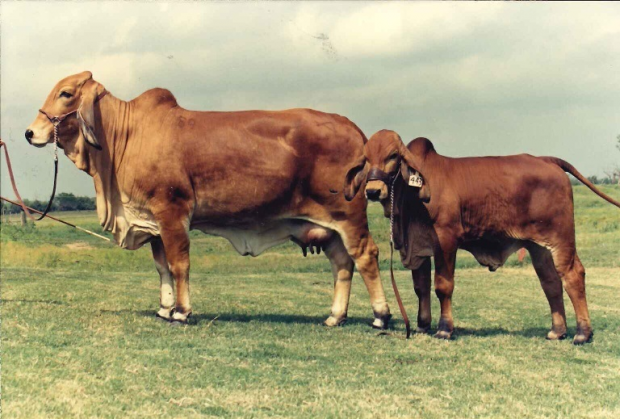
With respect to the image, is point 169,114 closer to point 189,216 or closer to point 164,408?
point 189,216

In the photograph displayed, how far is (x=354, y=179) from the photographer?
838 centimetres

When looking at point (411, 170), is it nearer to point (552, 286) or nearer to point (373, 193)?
point (373, 193)

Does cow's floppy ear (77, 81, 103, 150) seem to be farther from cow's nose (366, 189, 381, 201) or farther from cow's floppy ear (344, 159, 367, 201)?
cow's nose (366, 189, 381, 201)

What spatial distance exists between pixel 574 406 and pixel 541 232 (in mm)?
2539

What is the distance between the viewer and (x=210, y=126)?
940cm

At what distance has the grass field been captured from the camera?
239 inches

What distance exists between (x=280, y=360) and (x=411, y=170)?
242 cm

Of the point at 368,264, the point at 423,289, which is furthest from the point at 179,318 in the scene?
the point at 423,289

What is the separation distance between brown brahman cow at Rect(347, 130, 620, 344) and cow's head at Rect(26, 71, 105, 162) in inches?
132

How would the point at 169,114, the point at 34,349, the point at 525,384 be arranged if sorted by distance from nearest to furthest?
the point at 525,384 → the point at 34,349 → the point at 169,114

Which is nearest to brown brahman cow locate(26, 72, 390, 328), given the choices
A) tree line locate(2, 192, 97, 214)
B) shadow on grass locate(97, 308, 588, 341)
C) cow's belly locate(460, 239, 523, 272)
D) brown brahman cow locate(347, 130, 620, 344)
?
shadow on grass locate(97, 308, 588, 341)

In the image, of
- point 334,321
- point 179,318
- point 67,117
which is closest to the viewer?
point 179,318

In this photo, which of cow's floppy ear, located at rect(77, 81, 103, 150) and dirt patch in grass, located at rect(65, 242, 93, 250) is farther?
dirt patch in grass, located at rect(65, 242, 93, 250)

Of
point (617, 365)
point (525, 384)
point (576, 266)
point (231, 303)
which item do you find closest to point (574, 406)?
Result: point (525, 384)
